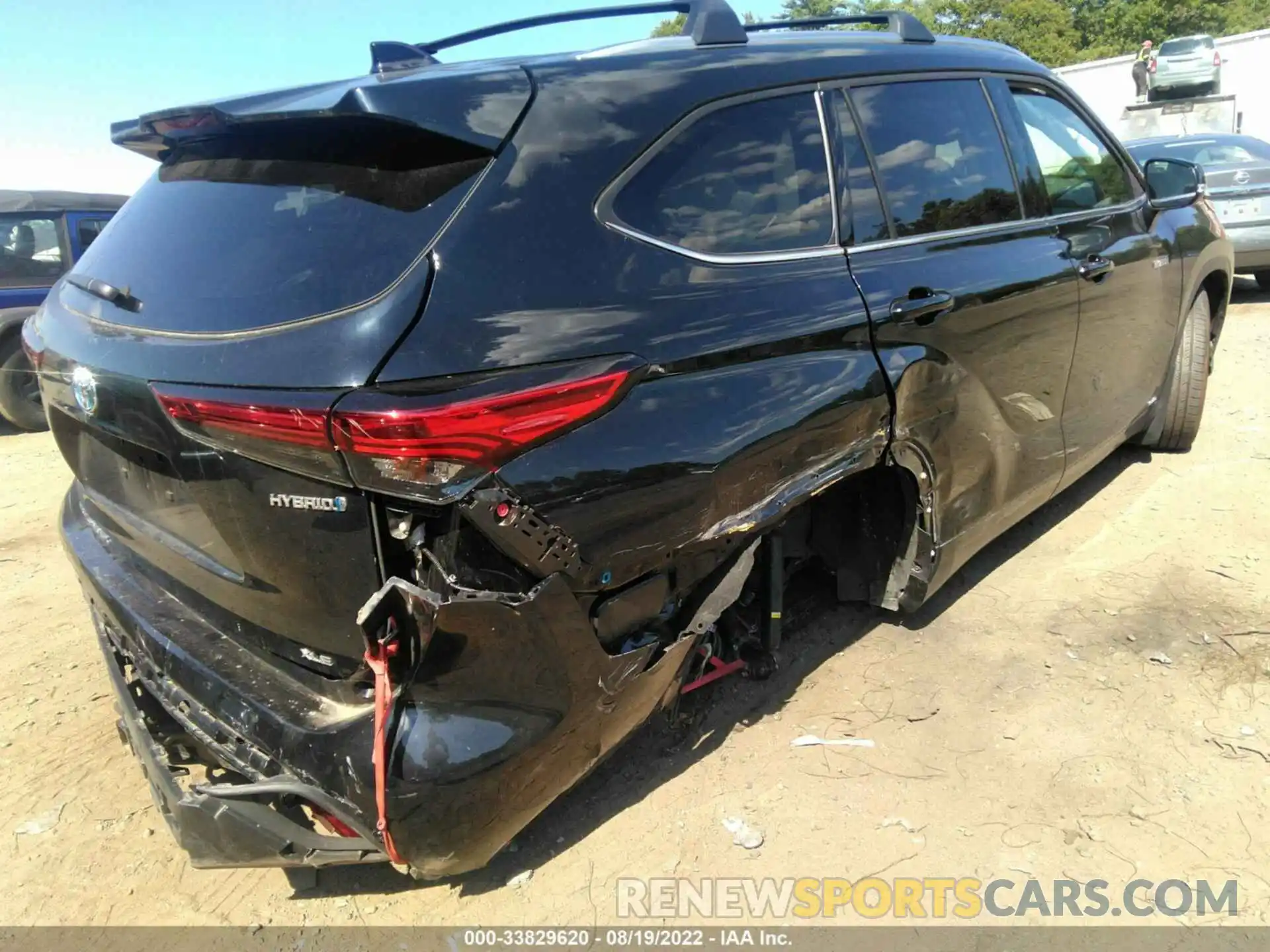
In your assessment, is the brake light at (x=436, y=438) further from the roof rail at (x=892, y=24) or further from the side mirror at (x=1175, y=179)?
the side mirror at (x=1175, y=179)

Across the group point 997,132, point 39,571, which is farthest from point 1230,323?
point 39,571

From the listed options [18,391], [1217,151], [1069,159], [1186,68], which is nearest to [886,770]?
[1069,159]

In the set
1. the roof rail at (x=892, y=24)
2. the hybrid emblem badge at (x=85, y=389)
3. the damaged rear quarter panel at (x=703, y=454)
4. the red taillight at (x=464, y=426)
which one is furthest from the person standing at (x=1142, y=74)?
the hybrid emblem badge at (x=85, y=389)

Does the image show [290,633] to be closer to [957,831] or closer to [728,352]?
[728,352]

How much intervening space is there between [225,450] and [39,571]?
325cm

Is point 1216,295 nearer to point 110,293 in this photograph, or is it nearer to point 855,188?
point 855,188

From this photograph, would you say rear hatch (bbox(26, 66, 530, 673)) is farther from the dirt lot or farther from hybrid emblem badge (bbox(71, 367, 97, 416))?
the dirt lot

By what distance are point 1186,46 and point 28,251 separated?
17368 millimetres

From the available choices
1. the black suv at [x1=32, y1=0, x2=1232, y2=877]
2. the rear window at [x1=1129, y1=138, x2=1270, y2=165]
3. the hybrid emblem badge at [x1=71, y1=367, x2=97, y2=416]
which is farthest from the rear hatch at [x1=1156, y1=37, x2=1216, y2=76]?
the hybrid emblem badge at [x1=71, y1=367, x2=97, y2=416]

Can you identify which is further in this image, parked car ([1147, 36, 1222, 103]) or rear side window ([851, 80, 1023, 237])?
parked car ([1147, 36, 1222, 103])

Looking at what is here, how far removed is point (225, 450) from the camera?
1774 mm

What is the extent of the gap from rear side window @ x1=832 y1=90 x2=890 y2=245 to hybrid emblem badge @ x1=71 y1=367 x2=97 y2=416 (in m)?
1.92

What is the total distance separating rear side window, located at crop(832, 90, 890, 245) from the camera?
96.7 inches
